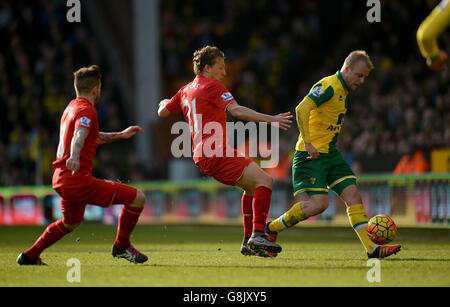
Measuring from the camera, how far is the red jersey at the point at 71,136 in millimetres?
7184

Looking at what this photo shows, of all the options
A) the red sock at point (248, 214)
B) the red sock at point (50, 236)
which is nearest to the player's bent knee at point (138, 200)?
the red sock at point (50, 236)

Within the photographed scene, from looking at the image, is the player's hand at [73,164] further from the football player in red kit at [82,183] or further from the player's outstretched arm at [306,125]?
the player's outstretched arm at [306,125]

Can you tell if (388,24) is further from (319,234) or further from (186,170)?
(319,234)

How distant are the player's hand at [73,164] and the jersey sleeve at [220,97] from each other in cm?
151

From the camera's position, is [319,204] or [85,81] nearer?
[85,81]

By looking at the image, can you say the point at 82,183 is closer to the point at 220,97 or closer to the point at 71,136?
the point at 71,136

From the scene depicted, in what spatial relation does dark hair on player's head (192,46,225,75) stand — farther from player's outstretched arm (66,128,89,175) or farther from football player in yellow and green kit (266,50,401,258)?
player's outstretched arm (66,128,89,175)

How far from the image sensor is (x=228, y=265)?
7434 mm

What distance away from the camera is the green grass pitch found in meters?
6.20

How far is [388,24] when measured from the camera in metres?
21.1

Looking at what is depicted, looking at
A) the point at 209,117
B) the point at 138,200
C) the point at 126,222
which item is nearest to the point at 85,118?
the point at 138,200

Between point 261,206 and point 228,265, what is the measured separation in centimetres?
68
